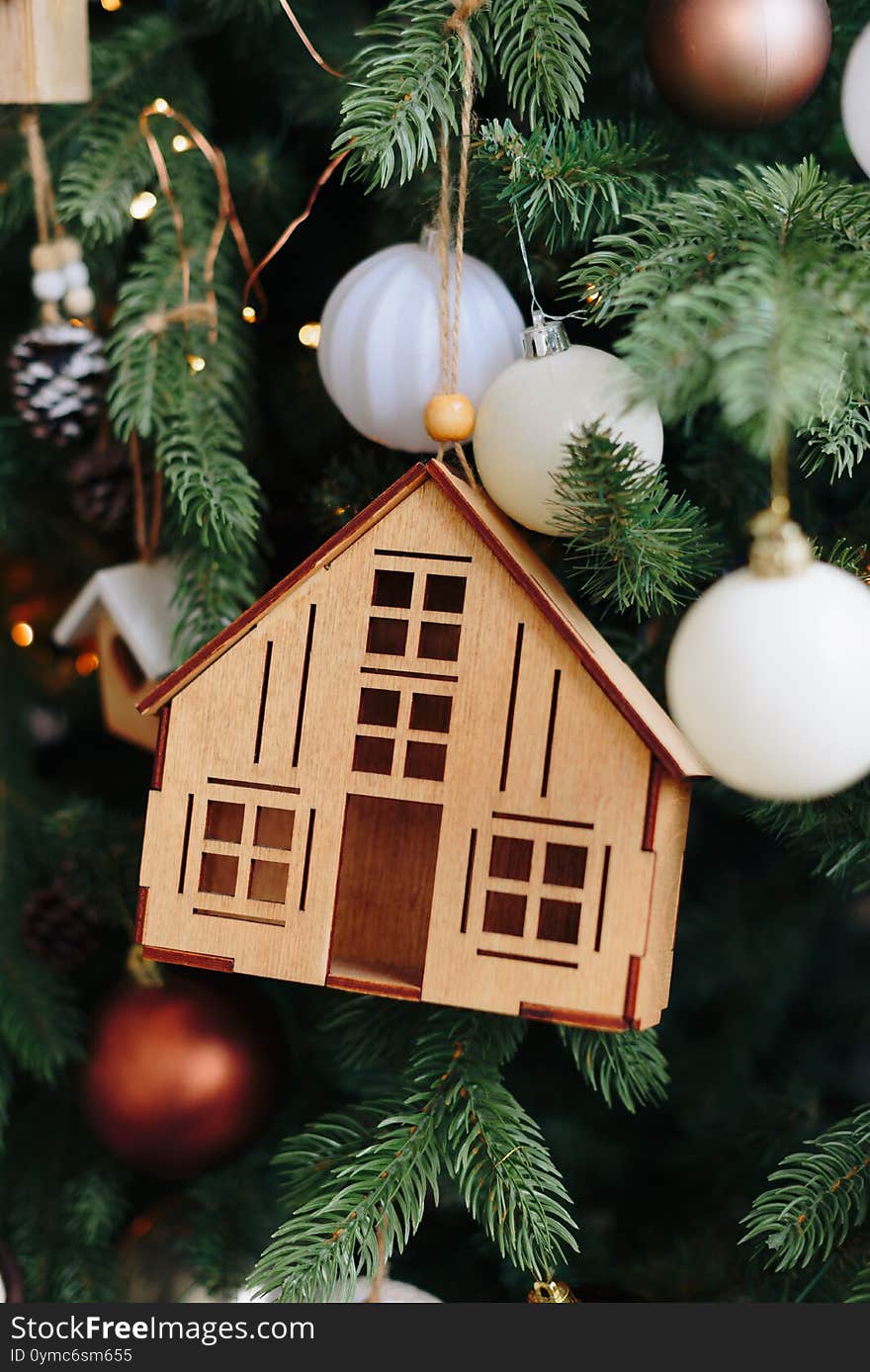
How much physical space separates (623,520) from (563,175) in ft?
0.65

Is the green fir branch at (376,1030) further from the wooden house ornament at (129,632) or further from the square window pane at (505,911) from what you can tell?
the wooden house ornament at (129,632)

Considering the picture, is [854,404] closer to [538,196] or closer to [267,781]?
[538,196]

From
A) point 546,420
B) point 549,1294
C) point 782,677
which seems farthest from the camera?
point 549,1294

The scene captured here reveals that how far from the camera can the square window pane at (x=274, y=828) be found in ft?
2.38

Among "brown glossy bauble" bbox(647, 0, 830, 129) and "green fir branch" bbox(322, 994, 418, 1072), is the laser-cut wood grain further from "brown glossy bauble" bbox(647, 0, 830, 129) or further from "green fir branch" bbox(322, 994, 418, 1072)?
"brown glossy bauble" bbox(647, 0, 830, 129)

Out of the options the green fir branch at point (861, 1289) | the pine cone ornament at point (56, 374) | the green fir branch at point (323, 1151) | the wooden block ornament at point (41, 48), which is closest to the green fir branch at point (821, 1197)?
the green fir branch at point (861, 1289)

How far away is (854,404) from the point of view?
0.58 m

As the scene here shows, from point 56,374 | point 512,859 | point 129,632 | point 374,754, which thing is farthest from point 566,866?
point 56,374

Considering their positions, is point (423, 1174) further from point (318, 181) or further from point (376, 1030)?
point (318, 181)

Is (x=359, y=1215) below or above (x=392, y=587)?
below

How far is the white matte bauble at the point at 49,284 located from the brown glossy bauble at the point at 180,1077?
49cm

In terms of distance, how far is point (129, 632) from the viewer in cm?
80

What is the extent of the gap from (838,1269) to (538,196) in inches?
25.6

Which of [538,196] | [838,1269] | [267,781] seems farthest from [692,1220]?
[538,196]
